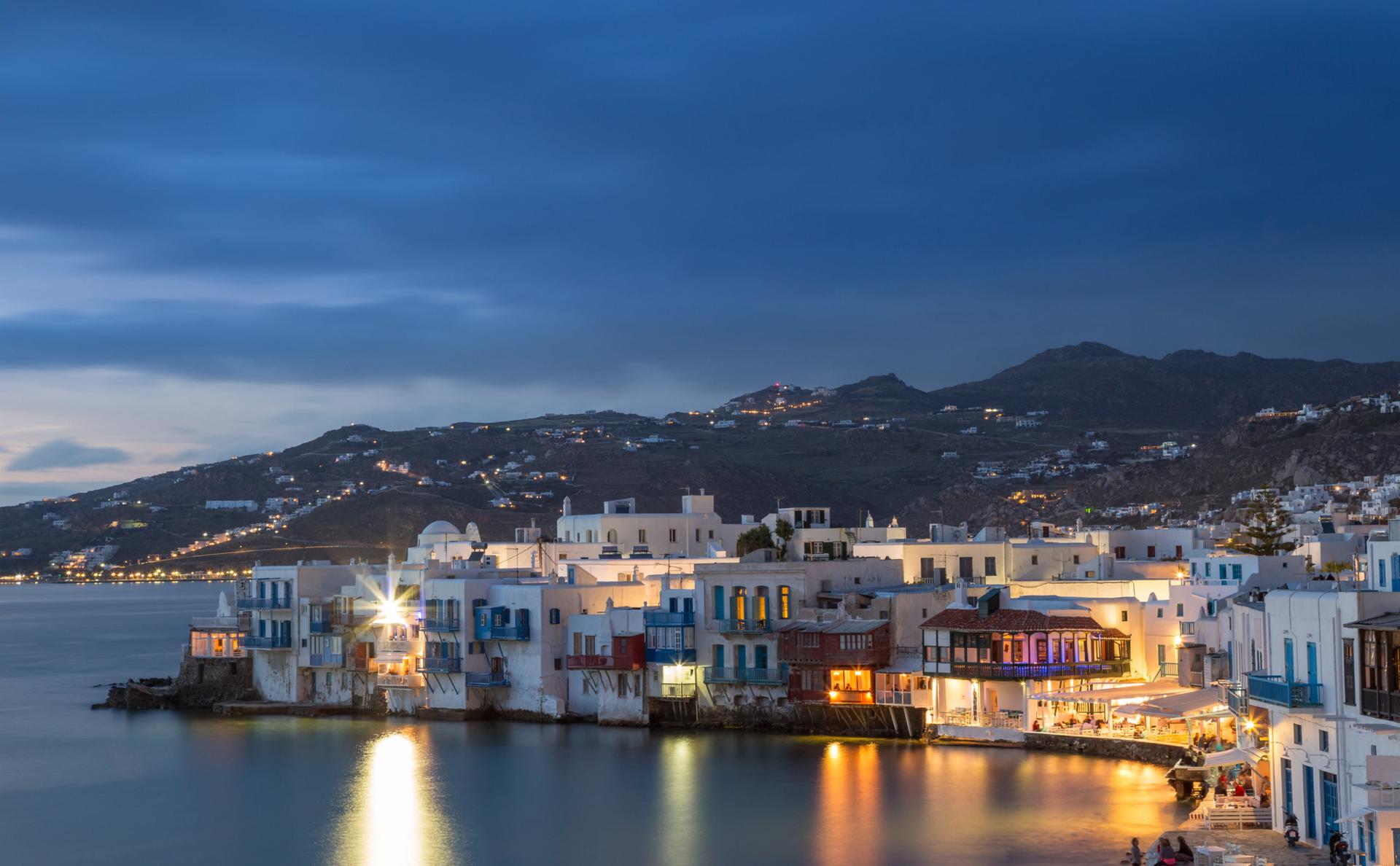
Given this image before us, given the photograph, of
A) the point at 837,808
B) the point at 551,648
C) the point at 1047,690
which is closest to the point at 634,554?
the point at 551,648

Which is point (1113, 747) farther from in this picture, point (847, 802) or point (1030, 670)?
point (847, 802)

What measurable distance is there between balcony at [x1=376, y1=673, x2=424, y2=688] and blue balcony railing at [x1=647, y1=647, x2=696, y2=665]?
982 cm

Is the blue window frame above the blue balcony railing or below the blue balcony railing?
below

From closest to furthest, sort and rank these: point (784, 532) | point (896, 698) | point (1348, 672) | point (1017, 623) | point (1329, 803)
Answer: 1. point (1348, 672)
2. point (1329, 803)
3. point (1017, 623)
4. point (896, 698)
5. point (784, 532)

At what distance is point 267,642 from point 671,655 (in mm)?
18384

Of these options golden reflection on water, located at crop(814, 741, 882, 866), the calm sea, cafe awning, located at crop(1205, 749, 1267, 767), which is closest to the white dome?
the calm sea

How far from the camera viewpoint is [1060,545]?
222ft

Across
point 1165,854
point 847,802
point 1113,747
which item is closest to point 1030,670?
point 1113,747

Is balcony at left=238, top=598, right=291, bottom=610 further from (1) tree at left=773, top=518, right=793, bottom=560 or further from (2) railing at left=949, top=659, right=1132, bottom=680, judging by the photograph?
(2) railing at left=949, top=659, right=1132, bottom=680

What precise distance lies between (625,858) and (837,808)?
6.01 meters

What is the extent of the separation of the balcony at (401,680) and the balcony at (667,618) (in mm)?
9890

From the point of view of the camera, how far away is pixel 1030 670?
48938 mm

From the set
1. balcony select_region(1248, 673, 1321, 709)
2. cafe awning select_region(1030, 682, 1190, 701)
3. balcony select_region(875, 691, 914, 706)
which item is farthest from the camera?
balcony select_region(875, 691, 914, 706)

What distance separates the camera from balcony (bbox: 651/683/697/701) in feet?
179
